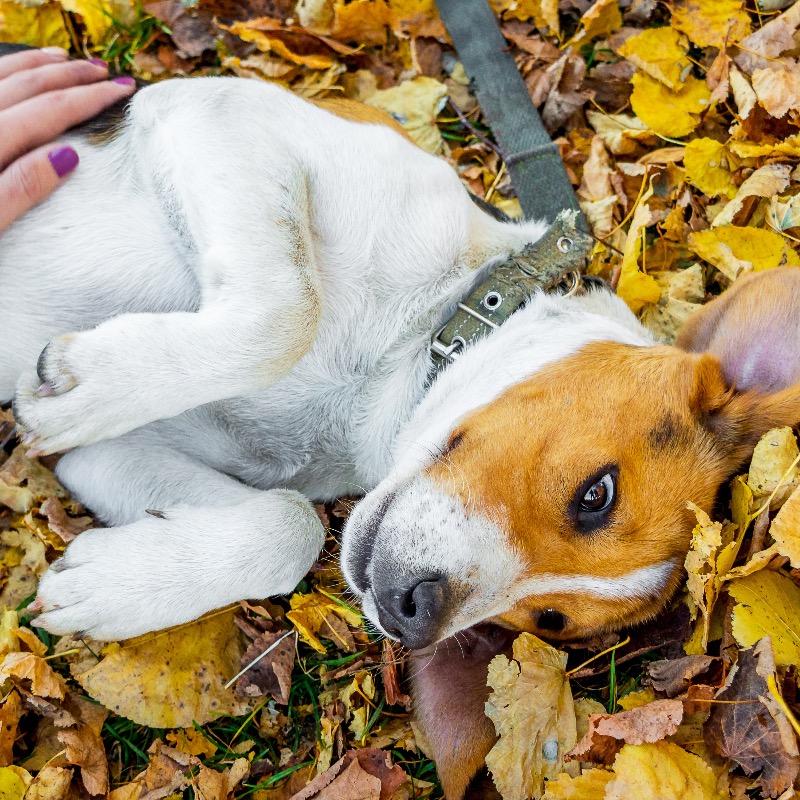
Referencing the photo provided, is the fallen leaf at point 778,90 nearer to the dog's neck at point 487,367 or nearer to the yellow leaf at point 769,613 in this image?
the dog's neck at point 487,367

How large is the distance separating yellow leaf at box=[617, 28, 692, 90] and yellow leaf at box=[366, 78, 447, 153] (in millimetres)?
1072

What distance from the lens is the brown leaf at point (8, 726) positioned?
318 centimetres

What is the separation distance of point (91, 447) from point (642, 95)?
341 centimetres

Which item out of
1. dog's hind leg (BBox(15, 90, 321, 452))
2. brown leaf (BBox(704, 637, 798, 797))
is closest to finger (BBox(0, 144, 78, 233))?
dog's hind leg (BBox(15, 90, 321, 452))

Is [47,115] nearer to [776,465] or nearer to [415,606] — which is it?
[415,606]

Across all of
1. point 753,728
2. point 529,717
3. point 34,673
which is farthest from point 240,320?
point 753,728

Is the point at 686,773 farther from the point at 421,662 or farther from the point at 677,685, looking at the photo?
the point at 421,662

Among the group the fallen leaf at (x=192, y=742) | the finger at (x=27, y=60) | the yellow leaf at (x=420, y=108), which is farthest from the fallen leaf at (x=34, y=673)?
the yellow leaf at (x=420, y=108)

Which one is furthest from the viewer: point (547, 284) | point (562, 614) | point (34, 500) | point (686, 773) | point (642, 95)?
point (642, 95)

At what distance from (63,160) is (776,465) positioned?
3033 millimetres

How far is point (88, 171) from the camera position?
3.28 metres

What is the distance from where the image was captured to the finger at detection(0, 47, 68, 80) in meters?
3.58

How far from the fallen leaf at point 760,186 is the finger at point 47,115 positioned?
2.96 metres

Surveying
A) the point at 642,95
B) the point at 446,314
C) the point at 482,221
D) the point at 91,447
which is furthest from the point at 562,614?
the point at 642,95
